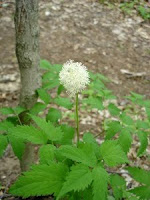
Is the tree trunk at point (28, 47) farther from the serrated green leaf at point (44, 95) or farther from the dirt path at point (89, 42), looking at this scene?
the dirt path at point (89, 42)

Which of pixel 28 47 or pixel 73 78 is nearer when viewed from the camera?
pixel 73 78

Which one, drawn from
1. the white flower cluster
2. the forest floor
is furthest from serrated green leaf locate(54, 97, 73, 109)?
the forest floor

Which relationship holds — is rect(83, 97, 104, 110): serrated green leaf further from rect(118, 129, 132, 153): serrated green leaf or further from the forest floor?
the forest floor

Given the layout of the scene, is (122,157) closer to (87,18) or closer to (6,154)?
(6,154)

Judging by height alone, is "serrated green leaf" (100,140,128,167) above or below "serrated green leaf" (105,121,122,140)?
above

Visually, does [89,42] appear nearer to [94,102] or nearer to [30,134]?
[94,102]

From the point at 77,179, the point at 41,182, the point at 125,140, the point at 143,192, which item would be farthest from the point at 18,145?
the point at 143,192
